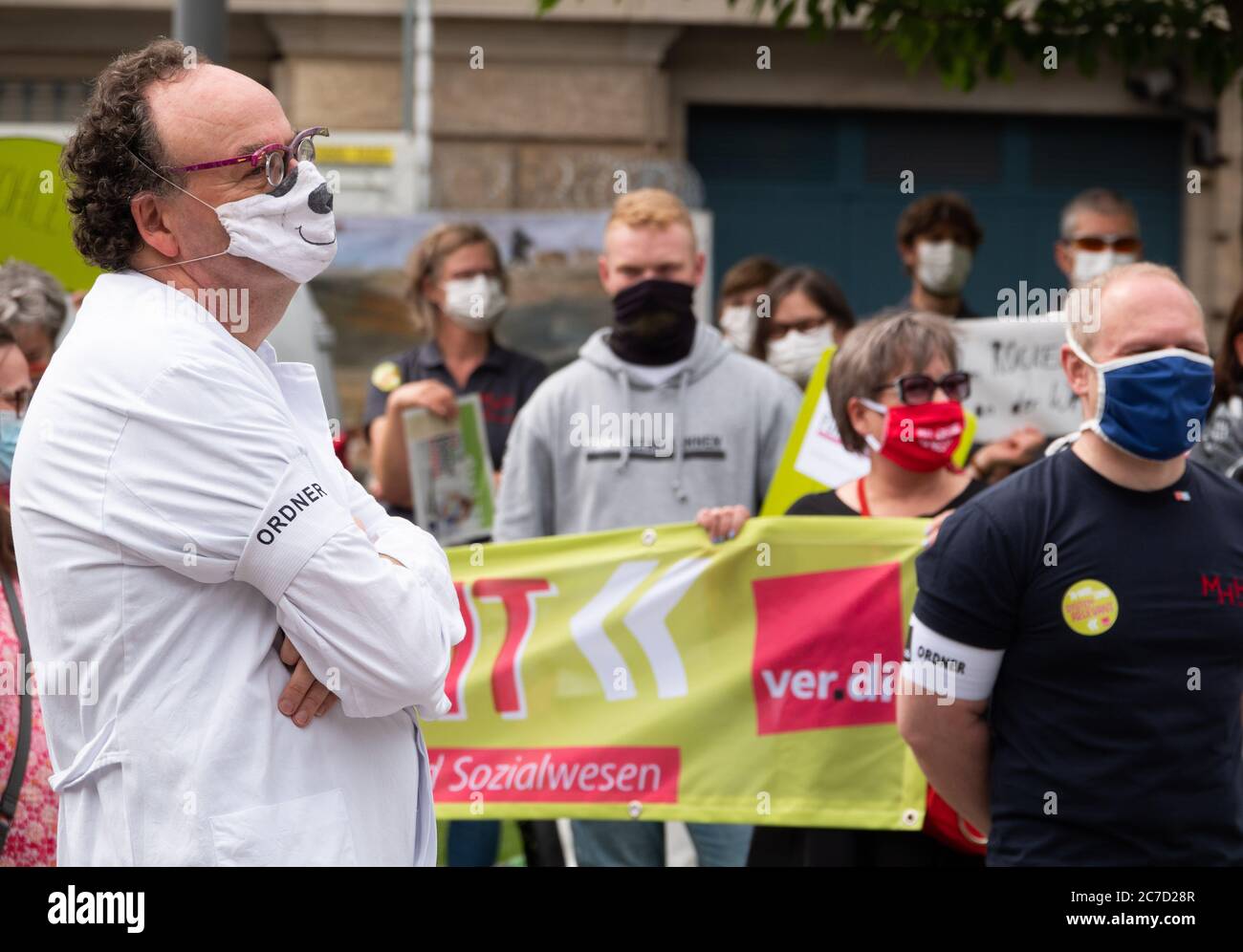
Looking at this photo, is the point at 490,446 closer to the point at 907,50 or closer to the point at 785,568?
the point at 785,568

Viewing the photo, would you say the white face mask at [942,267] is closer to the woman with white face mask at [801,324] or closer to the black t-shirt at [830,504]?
the woman with white face mask at [801,324]

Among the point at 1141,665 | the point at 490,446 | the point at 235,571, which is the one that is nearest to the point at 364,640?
the point at 235,571

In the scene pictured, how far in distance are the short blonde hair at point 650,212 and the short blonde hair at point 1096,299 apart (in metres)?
2.15

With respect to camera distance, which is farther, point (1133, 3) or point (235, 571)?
point (1133, 3)

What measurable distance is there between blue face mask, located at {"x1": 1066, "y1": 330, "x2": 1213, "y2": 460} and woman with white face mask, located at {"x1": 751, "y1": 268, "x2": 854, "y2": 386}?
318cm

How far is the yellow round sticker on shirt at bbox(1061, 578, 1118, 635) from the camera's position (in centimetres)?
336

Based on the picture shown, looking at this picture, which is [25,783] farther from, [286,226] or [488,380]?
[488,380]

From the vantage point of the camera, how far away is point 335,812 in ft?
8.34

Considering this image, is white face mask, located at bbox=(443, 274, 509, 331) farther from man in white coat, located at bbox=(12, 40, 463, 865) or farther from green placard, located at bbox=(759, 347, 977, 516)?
man in white coat, located at bbox=(12, 40, 463, 865)

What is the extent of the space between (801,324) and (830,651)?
2102 mm

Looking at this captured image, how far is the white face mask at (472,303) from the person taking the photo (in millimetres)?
6746

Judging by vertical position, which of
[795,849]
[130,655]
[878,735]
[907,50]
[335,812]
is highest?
[907,50]

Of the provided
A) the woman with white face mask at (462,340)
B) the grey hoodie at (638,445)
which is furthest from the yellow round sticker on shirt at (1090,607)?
the woman with white face mask at (462,340)
